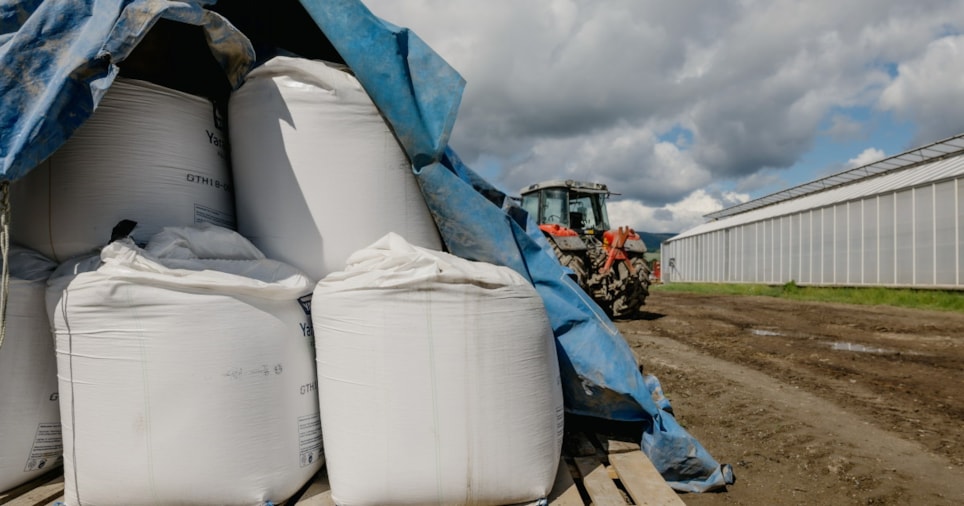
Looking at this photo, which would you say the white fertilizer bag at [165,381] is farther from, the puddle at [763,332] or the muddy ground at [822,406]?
the puddle at [763,332]

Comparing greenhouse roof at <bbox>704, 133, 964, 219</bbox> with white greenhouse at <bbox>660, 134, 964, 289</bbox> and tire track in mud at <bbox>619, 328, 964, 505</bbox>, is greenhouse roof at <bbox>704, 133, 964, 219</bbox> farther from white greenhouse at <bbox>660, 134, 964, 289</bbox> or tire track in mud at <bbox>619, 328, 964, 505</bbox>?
tire track in mud at <bbox>619, 328, 964, 505</bbox>

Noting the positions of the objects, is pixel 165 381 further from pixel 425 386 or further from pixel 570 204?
pixel 570 204

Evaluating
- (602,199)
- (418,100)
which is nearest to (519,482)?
(418,100)

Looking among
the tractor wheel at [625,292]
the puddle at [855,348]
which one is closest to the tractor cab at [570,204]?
the tractor wheel at [625,292]

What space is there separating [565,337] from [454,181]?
0.65 m

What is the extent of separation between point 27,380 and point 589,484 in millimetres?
1576

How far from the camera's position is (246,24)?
191cm

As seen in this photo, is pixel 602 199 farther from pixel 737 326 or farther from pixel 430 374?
pixel 430 374

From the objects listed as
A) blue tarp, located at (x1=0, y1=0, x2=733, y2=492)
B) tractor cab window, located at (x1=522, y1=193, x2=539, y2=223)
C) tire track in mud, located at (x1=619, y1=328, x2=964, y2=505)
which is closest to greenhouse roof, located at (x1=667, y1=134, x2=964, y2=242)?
tractor cab window, located at (x1=522, y1=193, x2=539, y2=223)

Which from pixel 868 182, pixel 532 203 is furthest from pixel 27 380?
pixel 868 182

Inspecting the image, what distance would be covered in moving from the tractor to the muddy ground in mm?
687

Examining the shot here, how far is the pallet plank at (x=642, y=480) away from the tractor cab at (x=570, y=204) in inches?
266

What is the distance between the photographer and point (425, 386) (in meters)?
1.31

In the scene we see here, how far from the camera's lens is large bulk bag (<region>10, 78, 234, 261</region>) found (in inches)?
57.9
